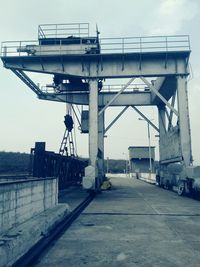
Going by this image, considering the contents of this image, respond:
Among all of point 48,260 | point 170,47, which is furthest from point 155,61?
point 48,260

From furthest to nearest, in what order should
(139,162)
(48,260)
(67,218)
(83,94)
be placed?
(139,162), (83,94), (67,218), (48,260)

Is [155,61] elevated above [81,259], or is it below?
above

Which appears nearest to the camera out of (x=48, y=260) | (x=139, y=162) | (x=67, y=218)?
(x=48, y=260)

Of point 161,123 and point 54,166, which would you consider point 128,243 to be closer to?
point 54,166

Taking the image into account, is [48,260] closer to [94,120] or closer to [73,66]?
[94,120]

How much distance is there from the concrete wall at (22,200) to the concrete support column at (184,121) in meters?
10.7

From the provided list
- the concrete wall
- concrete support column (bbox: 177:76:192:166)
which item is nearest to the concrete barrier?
the concrete wall

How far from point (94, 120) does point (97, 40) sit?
5.93m

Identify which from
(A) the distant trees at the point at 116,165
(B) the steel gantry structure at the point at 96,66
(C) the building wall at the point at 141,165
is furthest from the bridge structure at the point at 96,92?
(A) the distant trees at the point at 116,165

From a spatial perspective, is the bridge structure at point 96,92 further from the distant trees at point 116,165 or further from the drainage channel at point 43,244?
the distant trees at point 116,165

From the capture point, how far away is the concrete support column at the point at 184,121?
18109 millimetres

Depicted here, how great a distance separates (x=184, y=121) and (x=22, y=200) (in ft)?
45.4

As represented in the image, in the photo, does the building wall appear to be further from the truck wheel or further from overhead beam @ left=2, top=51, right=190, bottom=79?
overhead beam @ left=2, top=51, right=190, bottom=79

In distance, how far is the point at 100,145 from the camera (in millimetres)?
26422
